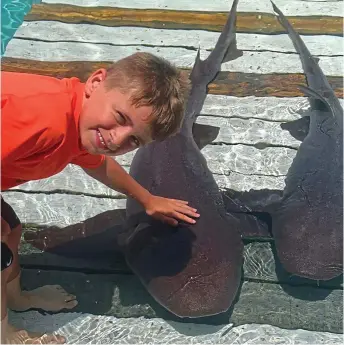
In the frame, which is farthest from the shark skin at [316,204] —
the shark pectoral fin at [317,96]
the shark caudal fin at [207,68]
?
the shark caudal fin at [207,68]

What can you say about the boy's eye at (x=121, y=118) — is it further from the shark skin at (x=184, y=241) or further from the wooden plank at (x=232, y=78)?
the wooden plank at (x=232, y=78)

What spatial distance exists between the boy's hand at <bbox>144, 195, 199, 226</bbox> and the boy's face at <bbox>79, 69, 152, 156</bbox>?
63cm

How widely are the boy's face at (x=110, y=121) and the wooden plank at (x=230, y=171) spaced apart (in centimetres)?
136

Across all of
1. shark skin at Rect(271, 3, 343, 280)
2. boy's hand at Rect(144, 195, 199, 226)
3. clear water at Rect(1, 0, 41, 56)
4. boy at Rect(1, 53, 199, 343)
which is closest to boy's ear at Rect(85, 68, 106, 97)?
boy at Rect(1, 53, 199, 343)

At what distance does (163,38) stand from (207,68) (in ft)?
3.16

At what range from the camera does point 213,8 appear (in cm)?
551

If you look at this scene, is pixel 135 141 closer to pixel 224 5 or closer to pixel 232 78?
pixel 232 78

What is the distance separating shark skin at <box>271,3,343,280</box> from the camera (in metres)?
2.90

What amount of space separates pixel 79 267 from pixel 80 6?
3.13 meters

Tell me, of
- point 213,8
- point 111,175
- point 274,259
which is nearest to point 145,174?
point 111,175

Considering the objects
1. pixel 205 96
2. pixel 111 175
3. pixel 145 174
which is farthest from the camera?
pixel 205 96

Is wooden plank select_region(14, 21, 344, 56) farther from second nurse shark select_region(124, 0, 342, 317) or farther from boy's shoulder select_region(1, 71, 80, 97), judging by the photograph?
boy's shoulder select_region(1, 71, 80, 97)

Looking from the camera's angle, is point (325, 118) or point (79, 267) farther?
point (325, 118)

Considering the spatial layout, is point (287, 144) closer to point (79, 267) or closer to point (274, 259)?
point (274, 259)
